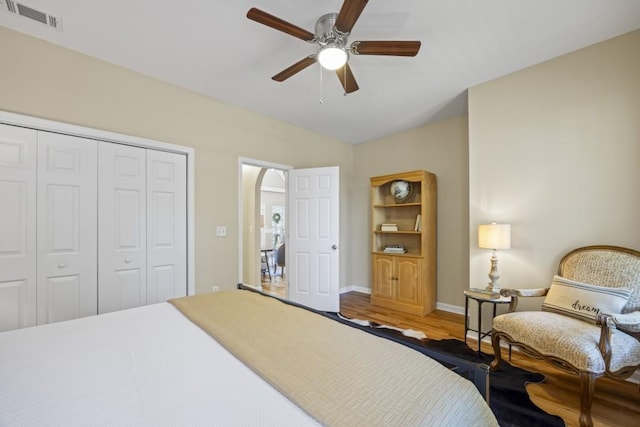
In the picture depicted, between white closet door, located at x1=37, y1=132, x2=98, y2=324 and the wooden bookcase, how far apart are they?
128 inches

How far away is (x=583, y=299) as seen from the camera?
1956mm

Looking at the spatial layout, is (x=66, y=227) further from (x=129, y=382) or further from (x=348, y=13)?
(x=348, y=13)

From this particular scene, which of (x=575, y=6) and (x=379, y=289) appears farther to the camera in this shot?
(x=379, y=289)

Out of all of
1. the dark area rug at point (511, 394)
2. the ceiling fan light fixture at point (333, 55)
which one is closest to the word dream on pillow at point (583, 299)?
the dark area rug at point (511, 394)

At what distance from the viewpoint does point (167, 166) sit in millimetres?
2828

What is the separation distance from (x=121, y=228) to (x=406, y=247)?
139 inches

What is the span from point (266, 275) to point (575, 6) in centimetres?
607

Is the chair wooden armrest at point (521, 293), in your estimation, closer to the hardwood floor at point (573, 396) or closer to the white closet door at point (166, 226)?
the hardwood floor at point (573, 396)

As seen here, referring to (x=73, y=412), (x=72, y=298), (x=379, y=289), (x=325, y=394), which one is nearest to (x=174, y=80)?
(x=72, y=298)

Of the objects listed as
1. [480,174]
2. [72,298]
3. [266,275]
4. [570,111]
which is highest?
[570,111]

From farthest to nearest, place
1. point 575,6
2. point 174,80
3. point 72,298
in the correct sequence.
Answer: point 174,80 < point 72,298 < point 575,6

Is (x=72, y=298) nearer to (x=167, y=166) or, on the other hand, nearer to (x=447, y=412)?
(x=167, y=166)

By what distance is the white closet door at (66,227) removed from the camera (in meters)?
2.20

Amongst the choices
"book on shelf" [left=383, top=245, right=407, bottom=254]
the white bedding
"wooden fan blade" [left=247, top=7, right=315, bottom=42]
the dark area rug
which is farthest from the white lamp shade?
the white bedding
